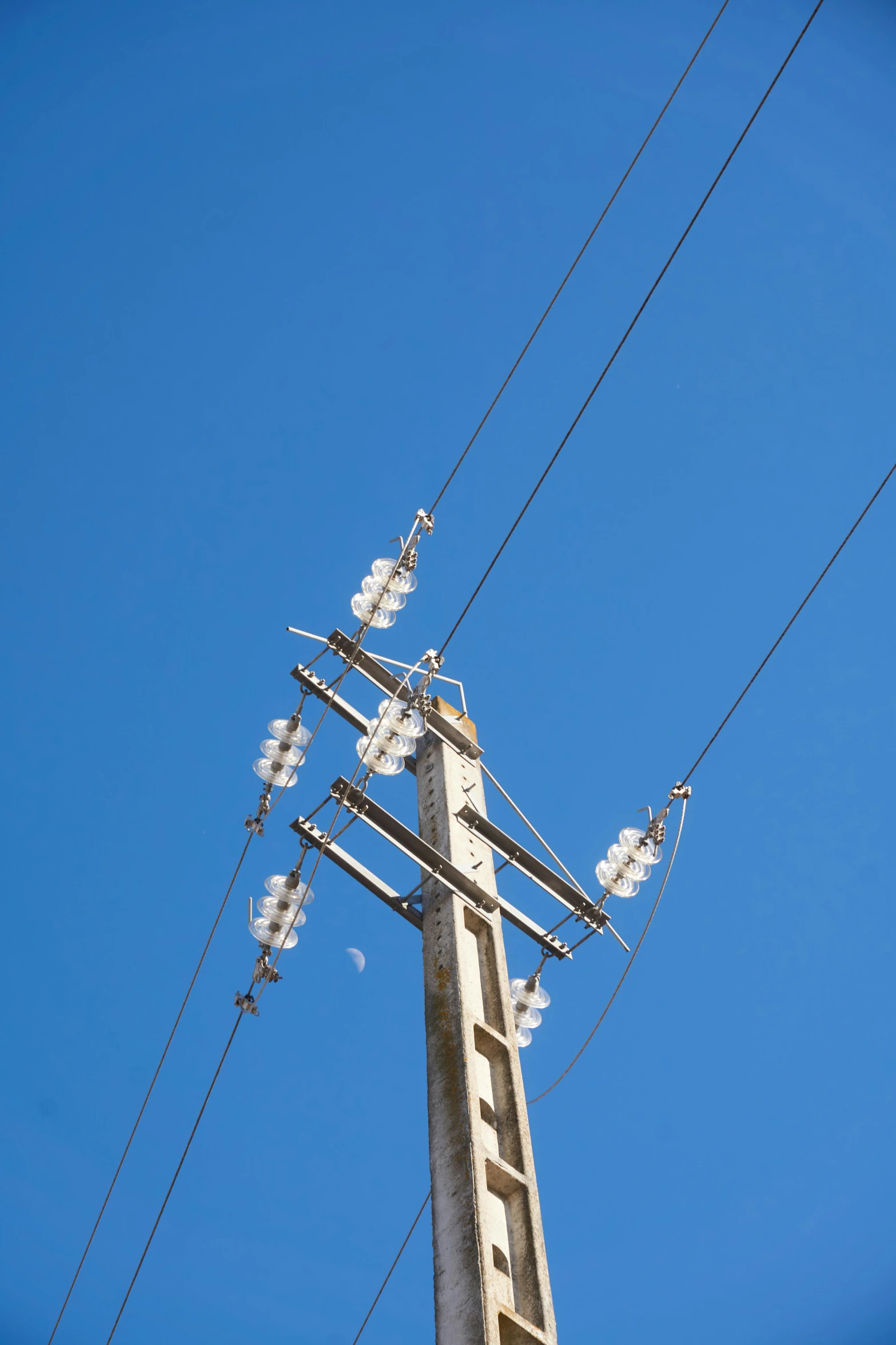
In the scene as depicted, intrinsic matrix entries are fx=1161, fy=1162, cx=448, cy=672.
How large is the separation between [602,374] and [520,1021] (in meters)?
4.40

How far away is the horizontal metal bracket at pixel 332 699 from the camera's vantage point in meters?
7.71

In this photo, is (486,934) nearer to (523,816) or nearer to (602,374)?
(523,816)

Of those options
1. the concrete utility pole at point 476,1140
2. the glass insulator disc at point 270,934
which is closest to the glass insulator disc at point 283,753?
the glass insulator disc at point 270,934

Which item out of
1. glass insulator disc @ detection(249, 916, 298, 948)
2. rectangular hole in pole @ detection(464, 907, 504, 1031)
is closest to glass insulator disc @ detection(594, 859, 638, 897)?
rectangular hole in pole @ detection(464, 907, 504, 1031)

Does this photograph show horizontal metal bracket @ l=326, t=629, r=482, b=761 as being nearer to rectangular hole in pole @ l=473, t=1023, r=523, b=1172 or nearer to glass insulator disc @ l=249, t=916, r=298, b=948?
glass insulator disc @ l=249, t=916, r=298, b=948

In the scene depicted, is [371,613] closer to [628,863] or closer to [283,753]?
[283,753]

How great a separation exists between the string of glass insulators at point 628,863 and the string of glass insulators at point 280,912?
6.16 ft

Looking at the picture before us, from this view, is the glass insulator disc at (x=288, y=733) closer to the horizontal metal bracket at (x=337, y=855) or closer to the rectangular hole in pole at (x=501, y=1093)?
the horizontal metal bracket at (x=337, y=855)

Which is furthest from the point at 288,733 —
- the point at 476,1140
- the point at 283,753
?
the point at 476,1140

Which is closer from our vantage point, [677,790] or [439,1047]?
[439,1047]

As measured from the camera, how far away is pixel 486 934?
615cm

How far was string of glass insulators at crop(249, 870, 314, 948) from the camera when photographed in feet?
23.3

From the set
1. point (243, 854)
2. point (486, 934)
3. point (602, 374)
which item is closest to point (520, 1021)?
point (486, 934)

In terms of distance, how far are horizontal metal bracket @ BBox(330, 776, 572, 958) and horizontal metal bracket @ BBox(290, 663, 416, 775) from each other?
101cm
